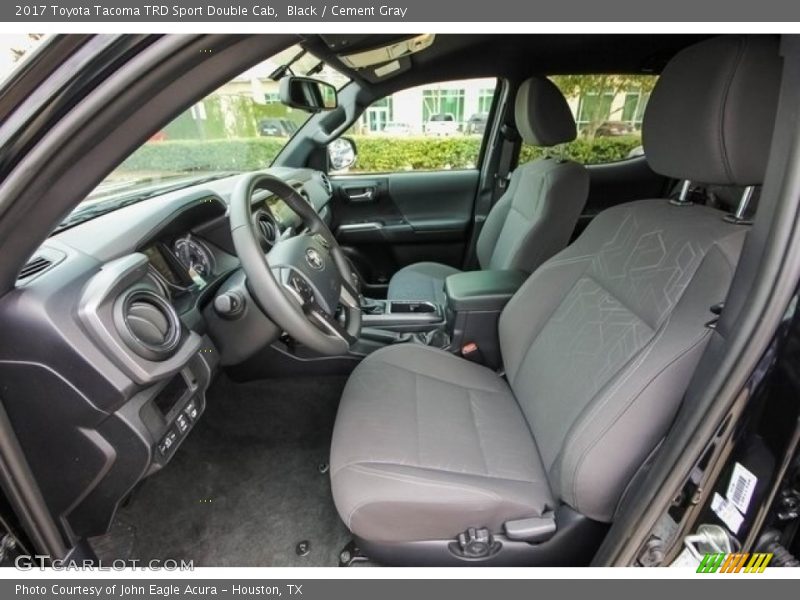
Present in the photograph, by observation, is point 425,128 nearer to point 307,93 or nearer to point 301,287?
point 307,93

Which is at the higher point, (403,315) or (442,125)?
(442,125)

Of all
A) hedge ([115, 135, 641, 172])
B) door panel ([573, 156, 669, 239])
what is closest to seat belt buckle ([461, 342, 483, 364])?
hedge ([115, 135, 641, 172])

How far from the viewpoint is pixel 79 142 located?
0.61m

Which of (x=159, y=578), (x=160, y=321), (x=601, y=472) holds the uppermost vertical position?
(x=160, y=321)

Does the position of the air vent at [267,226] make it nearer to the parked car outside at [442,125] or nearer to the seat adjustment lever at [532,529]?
the seat adjustment lever at [532,529]

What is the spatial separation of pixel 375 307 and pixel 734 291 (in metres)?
1.24

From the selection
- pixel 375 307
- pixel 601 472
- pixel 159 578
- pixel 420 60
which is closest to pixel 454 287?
pixel 375 307

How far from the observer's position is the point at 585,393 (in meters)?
0.96

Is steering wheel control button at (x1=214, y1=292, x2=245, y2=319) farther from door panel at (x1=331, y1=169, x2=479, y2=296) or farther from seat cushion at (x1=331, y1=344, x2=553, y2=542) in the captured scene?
door panel at (x1=331, y1=169, x2=479, y2=296)

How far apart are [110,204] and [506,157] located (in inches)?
79.5

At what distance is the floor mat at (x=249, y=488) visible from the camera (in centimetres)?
133

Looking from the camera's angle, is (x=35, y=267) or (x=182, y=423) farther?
(x=182, y=423)

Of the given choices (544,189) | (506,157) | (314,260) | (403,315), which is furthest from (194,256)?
(506,157)
